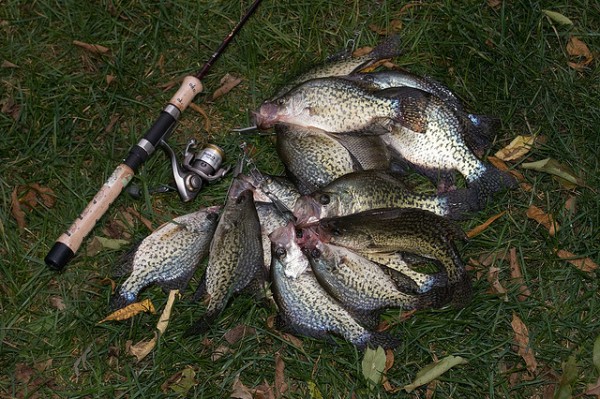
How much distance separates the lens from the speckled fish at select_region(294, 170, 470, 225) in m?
4.63

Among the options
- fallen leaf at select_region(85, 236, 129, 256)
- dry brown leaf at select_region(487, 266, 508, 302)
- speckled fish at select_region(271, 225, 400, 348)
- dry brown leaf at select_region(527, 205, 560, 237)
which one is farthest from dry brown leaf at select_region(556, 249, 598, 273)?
fallen leaf at select_region(85, 236, 129, 256)

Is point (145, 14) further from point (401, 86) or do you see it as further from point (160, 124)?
point (401, 86)

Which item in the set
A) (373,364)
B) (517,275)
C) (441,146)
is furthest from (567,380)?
(441,146)

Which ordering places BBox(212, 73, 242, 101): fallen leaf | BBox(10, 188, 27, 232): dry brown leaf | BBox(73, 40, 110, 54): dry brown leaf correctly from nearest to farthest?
BBox(10, 188, 27, 232): dry brown leaf
BBox(212, 73, 242, 101): fallen leaf
BBox(73, 40, 110, 54): dry brown leaf

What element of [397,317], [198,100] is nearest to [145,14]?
[198,100]

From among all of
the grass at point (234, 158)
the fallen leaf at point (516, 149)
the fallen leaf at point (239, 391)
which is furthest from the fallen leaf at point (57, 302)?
the fallen leaf at point (516, 149)

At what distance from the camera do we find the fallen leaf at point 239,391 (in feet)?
15.0

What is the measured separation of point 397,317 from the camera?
4664 mm

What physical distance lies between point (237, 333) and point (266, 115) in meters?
1.48

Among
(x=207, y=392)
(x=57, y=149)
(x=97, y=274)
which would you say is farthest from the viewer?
(x=57, y=149)

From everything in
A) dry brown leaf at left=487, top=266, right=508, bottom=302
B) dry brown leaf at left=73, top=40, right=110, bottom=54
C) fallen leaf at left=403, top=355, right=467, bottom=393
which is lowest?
fallen leaf at left=403, top=355, right=467, bottom=393

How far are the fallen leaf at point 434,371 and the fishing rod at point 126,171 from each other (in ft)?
6.31

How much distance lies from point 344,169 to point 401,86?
2.41ft

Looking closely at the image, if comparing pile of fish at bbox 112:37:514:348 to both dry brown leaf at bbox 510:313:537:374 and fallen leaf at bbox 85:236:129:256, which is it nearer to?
fallen leaf at bbox 85:236:129:256
